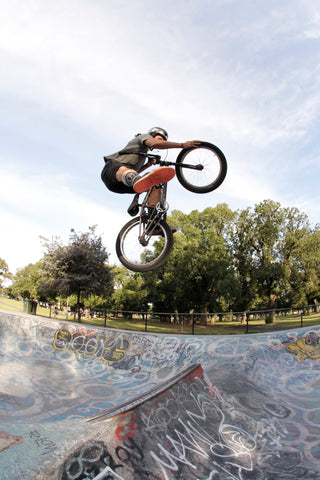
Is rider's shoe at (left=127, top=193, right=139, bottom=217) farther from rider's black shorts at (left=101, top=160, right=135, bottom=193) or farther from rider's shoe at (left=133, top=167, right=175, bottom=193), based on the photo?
rider's shoe at (left=133, top=167, right=175, bottom=193)

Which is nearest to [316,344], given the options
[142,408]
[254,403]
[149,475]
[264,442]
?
[254,403]

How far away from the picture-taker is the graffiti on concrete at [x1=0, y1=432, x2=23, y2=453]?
2.83 metres

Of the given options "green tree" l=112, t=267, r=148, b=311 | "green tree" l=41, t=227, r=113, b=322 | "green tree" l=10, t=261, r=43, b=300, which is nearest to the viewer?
"green tree" l=41, t=227, r=113, b=322

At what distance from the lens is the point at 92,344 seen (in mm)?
11227

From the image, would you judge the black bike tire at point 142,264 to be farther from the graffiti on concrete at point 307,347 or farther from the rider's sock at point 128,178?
the graffiti on concrete at point 307,347

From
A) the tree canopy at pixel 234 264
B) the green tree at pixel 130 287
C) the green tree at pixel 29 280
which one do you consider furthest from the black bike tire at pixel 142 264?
the green tree at pixel 29 280

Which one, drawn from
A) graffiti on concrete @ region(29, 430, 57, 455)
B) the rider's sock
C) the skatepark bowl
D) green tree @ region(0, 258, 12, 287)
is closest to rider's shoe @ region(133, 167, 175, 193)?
the rider's sock

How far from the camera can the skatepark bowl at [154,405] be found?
10.2 ft

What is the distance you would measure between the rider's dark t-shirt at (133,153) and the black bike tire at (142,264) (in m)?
0.93

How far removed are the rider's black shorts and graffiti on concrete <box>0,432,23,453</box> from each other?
3.36 metres

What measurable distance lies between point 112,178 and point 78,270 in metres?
16.3

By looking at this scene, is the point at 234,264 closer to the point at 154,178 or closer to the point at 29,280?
the point at 154,178

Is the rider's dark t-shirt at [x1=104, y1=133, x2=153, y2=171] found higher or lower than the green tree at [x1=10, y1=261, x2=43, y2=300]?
higher

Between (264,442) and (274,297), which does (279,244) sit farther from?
(264,442)
